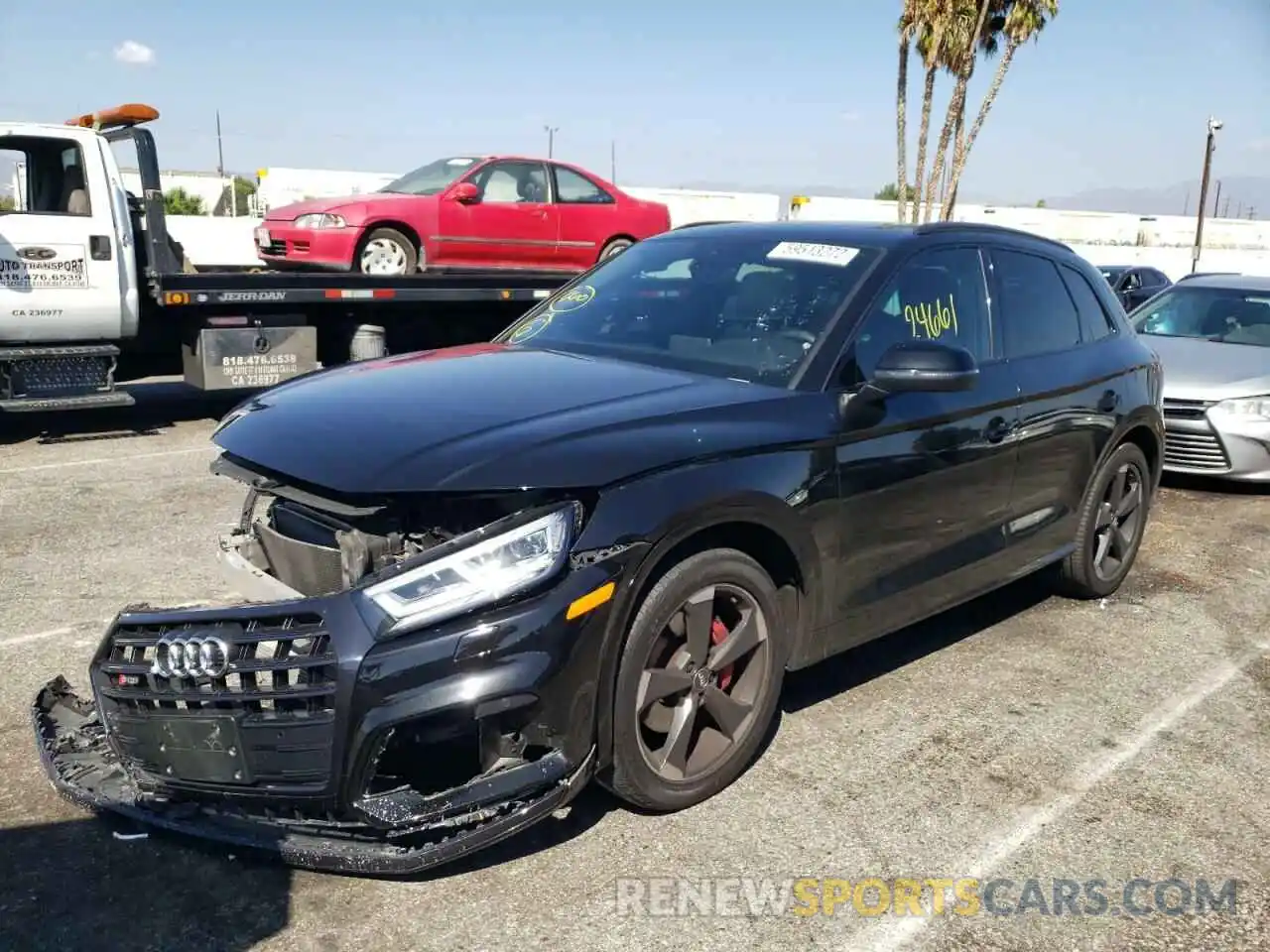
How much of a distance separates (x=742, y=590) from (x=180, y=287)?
7119 millimetres

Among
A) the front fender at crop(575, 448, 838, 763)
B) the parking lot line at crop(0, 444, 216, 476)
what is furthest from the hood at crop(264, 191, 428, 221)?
the front fender at crop(575, 448, 838, 763)

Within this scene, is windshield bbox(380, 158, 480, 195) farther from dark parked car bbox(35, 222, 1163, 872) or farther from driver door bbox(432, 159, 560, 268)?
dark parked car bbox(35, 222, 1163, 872)

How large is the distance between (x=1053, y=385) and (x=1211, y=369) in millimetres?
4385

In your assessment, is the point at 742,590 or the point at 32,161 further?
the point at 32,161

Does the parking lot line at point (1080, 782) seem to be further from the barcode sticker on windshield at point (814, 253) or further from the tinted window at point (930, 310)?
the barcode sticker on windshield at point (814, 253)

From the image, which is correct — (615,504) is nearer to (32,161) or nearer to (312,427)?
(312,427)

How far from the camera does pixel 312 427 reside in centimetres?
325

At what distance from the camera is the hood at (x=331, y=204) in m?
11.3

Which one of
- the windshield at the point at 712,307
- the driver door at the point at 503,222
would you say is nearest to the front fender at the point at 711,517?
the windshield at the point at 712,307

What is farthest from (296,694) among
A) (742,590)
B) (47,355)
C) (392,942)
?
(47,355)

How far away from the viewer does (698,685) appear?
3297mm

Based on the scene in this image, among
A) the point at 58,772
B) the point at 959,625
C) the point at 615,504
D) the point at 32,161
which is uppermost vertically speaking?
the point at 32,161

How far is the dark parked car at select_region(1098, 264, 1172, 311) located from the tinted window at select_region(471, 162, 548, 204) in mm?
10179

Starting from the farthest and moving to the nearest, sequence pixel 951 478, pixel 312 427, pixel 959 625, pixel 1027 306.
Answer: pixel 959 625 → pixel 1027 306 → pixel 951 478 → pixel 312 427
